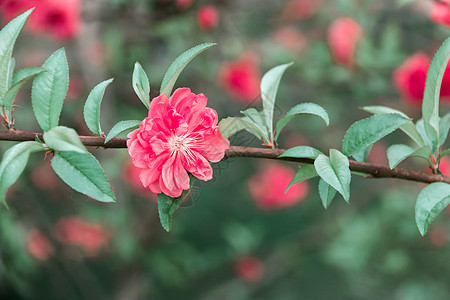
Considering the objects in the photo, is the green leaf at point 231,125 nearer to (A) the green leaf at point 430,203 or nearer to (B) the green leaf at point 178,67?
(B) the green leaf at point 178,67

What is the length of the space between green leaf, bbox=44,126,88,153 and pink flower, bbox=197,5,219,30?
988 millimetres

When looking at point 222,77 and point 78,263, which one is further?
point 78,263

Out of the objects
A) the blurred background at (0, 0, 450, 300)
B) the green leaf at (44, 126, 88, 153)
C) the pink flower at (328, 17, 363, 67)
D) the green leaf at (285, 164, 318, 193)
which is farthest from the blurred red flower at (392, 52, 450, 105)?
the green leaf at (44, 126, 88, 153)

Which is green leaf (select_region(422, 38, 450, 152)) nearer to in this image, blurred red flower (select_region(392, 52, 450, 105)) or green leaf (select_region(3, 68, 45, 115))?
green leaf (select_region(3, 68, 45, 115))

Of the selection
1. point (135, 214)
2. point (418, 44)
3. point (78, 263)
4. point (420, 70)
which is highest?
point (420, 70)

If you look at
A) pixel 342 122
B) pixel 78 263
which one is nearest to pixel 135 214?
pixel 78 263

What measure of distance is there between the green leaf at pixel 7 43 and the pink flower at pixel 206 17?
91 centimetres

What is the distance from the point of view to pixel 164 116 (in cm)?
46

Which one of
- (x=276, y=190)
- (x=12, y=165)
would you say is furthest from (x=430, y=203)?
(x=276, y=190)

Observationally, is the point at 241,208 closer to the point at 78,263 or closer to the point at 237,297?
the point at 237,297

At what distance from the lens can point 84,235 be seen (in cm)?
170

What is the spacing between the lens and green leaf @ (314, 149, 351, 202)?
414 millimetres

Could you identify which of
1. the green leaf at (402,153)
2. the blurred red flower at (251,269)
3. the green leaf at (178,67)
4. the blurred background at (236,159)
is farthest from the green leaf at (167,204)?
the blurred red flower at (251,269)

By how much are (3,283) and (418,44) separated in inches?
75.8
